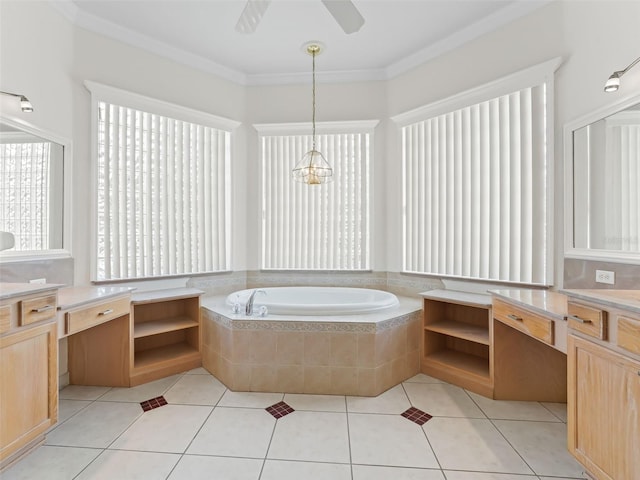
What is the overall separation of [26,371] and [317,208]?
8.90 ft

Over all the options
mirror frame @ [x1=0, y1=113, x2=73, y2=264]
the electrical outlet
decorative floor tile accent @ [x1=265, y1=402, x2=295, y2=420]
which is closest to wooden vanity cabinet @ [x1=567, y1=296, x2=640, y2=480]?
the electrical outlet

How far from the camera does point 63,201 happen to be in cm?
247

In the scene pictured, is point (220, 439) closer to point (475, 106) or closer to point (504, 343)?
point (504, 343)

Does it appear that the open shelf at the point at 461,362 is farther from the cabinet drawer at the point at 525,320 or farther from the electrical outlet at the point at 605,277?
the electrical outlet at the point at 605,277

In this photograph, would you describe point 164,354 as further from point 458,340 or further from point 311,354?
point 458,340

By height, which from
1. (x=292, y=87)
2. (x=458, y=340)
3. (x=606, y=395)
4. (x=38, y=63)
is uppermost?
(x=292, y=87)

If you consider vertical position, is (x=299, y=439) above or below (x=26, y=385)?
below

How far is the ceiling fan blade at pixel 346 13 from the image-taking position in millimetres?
1727

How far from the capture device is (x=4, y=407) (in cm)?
142

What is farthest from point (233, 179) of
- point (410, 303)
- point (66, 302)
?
point (410, 303)

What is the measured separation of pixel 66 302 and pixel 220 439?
123 centimetres

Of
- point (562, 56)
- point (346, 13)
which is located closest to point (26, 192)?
point (346, 13)

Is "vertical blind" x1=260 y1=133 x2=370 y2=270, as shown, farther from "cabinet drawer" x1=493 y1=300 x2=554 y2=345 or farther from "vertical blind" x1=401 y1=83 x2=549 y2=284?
"cabinet drawer" x1=493 y1=300 x2=554 y2=345

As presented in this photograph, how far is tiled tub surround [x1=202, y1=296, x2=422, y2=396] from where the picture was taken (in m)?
2.29
